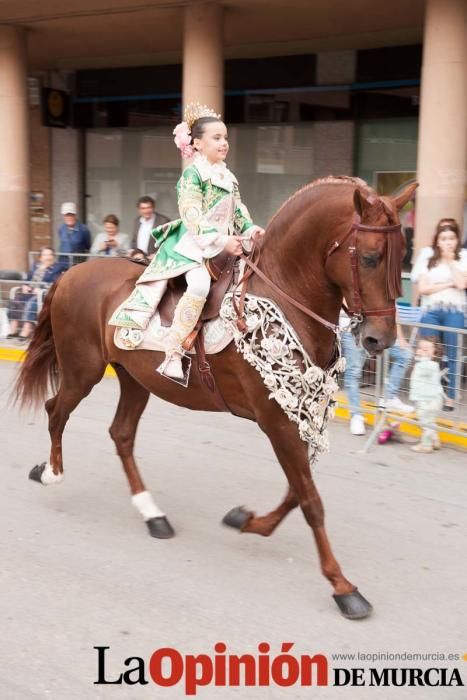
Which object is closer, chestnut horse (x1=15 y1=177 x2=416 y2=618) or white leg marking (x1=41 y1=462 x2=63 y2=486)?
chestnut horse (x1=15 y1=177 x2=416 y2=618)

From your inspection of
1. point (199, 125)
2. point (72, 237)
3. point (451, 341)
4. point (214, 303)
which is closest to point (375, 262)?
point (214, 303)

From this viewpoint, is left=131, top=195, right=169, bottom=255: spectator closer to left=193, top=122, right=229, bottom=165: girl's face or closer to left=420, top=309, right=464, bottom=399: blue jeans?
left=420, top=309, right=464, bottom=399: blue jeans

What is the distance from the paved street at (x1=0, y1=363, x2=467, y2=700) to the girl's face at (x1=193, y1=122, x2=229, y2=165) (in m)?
2.21

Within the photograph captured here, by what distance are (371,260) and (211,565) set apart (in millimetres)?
1961

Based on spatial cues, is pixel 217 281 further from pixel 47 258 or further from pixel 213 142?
pixel 47 258

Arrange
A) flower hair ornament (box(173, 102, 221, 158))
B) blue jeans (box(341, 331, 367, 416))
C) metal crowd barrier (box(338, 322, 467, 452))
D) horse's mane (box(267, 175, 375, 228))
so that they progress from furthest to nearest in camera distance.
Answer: blue jeans (box(341, 331, 367, 416)) → metal crowd barrier (box(338, 322, 467, 452)) → flower hair ornament (box(173, 102, 221, 158)) → horse's mane (box(267, 175, 375, 228))

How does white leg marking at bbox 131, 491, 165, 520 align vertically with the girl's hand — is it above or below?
below

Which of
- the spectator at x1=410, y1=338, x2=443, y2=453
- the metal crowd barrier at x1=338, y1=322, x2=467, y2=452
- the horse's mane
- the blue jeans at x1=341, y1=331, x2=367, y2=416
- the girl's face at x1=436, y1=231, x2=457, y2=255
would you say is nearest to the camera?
the horse's mane

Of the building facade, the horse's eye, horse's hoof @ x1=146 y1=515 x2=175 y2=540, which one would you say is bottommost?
horse's hoof @ x1=146 y1=515 x2=175 y2=540

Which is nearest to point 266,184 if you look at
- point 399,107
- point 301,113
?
point 301,113

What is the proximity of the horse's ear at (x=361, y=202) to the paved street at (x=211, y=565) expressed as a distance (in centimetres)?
192

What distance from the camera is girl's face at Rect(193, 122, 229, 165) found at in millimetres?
4637

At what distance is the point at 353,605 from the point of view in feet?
13.6

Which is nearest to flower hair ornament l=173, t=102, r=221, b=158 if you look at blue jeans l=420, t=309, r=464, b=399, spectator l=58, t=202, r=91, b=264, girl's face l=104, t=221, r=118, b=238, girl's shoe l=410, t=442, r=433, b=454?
blue jeans l=420, t=309, r=464, b=399
